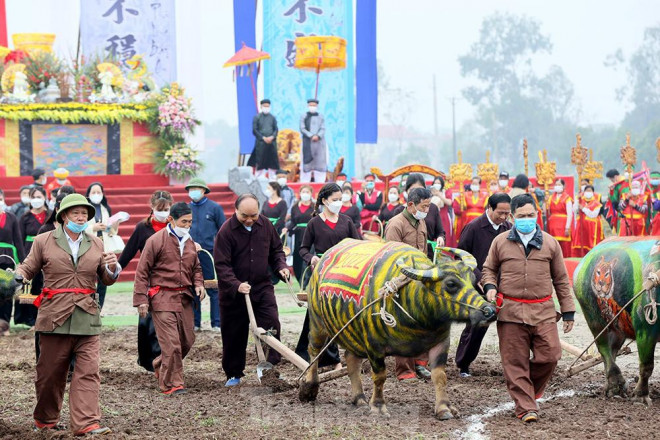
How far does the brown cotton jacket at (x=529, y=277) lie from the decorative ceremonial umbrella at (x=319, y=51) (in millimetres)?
15939

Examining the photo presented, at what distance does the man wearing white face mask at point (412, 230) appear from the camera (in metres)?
9.42

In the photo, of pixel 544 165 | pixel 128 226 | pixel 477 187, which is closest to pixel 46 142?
pixel 128 226

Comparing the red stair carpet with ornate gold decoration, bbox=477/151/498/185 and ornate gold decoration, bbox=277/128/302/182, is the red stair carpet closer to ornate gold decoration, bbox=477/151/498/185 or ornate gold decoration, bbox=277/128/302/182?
ornate gold decoration, bbox=277/128/302/182

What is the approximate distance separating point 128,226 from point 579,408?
1392 cm

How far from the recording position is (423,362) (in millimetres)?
9781

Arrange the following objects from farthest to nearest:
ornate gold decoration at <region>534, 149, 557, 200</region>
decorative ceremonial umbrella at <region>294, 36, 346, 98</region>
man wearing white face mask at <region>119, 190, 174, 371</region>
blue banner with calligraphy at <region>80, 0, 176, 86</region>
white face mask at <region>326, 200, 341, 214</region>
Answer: blue banner with calligraphy at <region>80, 0, 176, 86</region> → decorative ceremonial umbrella at <region>294, 36, 346, 98</region> → ornate gold decoration at <region>534, 149, 557, 200</region> → white face mask at <region>326, 200, 341, 214</region> → man wearing white face mask at <region>119, 190, 174, 371</region>

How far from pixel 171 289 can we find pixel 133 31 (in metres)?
19.7

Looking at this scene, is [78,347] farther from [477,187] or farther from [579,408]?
[477,187]

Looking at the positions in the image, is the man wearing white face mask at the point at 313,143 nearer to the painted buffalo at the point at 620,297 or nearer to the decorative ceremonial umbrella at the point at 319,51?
the decorative ceremonial umbrella at the point at 319,51

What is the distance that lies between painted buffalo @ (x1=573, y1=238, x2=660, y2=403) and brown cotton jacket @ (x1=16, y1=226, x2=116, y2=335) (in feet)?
13.2

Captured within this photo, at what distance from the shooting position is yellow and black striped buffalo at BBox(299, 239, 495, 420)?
7207mm

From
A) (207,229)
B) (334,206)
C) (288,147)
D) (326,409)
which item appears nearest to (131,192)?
(288,147)

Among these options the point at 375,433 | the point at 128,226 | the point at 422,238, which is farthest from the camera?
the point at 128,226

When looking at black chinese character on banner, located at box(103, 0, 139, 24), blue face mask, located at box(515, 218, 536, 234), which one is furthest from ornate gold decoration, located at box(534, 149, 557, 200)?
blue face mask, located at box(515, 218, 536, 234)
